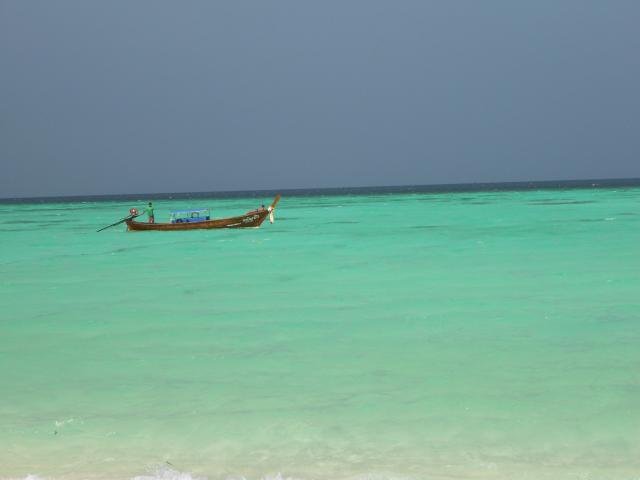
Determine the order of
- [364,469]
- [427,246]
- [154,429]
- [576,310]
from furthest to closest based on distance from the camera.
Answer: [427,246] → [576,310] → [154,429] → [364,469]

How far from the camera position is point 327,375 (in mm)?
6441

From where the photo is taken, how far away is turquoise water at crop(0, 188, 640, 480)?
4.49 m

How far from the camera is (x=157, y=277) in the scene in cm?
1433

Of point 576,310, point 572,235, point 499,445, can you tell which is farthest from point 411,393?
point 572,235

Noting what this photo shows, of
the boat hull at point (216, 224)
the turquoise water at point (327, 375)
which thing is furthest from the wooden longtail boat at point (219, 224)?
the turquoise water at point (327, 375)

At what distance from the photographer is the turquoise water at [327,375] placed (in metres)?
4.49

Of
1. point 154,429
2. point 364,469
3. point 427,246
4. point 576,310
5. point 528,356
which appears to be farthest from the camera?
point 427,246

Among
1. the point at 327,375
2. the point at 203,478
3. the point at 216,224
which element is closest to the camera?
the point at 203,478

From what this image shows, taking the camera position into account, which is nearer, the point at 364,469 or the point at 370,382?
the point at 364,469

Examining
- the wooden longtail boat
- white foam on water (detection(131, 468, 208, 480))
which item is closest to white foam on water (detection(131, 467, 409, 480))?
white foam on water (detection(131, 468, 208, 480))

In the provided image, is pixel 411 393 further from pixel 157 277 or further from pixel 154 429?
pixel 157 277

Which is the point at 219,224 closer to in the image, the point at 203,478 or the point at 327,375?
the point at 327,375

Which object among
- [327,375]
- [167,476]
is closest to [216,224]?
[327,375]

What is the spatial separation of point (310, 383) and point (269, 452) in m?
1.61
